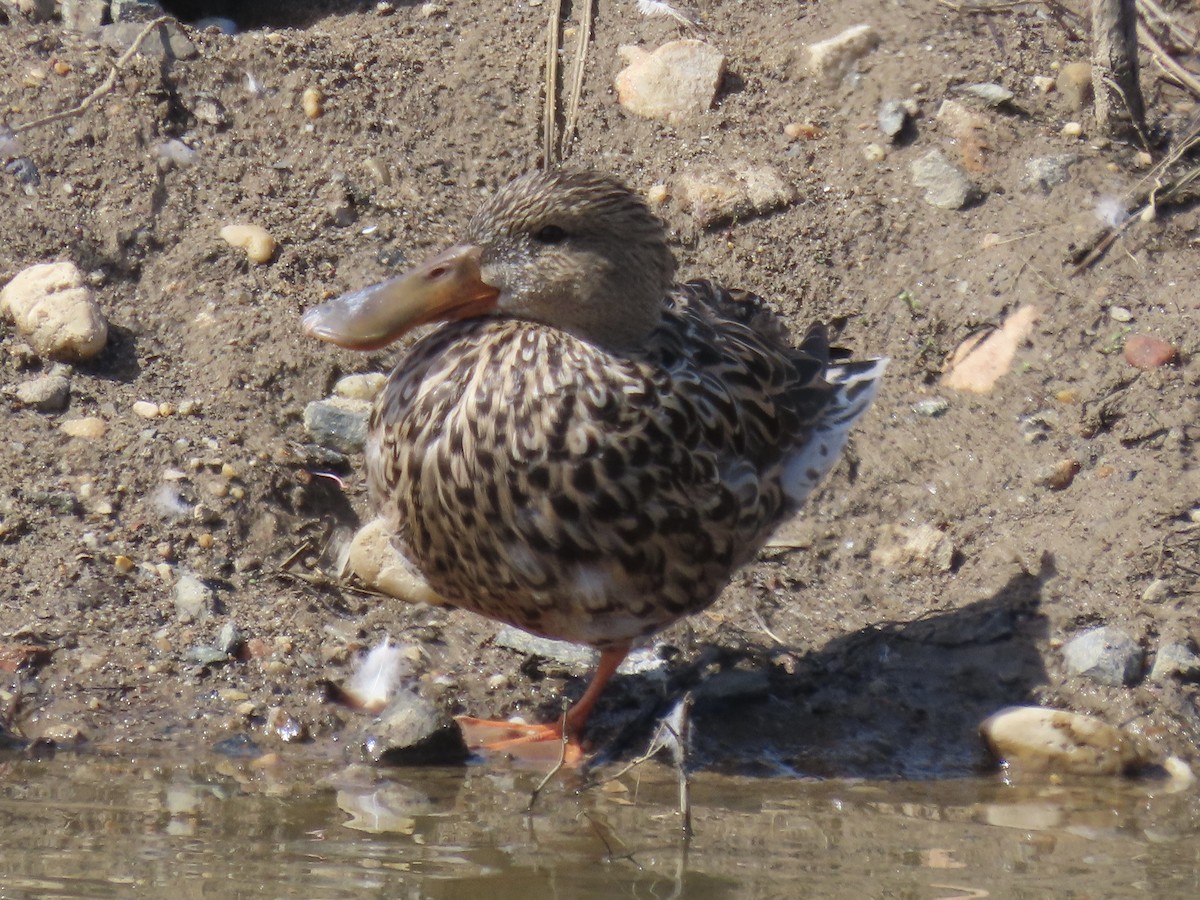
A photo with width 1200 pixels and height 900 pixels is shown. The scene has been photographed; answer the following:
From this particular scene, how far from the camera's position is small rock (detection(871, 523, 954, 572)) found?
16.9 feet

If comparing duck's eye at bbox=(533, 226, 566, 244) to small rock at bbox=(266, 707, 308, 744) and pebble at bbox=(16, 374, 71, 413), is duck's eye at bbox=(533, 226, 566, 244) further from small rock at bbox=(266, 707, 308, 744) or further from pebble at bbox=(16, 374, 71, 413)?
pebble at bbox=(16, 374, 71, 413)

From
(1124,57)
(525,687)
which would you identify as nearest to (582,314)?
(525,687)

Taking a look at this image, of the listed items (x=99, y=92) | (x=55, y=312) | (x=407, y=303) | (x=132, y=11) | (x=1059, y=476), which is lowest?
(x=1059, y=476)

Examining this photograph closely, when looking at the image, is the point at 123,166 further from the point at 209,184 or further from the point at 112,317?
the point at 112,317

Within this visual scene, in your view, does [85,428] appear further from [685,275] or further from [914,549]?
[914,549]

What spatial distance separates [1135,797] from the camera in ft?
13.9

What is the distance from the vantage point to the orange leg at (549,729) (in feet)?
14.5

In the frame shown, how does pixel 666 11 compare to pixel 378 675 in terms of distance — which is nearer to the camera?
pixel 378 675

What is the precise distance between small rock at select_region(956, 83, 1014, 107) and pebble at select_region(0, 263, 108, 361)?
134 inches

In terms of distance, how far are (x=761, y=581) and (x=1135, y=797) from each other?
4.56 ft

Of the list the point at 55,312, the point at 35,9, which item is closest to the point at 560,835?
the point at 55,312

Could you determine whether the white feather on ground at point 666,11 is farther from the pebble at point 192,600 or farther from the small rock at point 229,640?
the small rock at point 229,640

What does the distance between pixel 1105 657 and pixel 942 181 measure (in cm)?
216

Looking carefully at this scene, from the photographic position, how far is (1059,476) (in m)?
5.27
